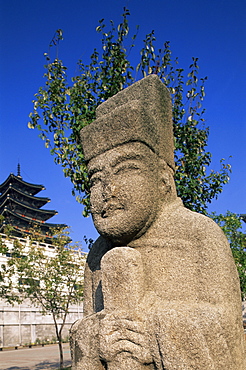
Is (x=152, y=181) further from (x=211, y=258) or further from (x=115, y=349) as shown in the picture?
(x=115, y=349)

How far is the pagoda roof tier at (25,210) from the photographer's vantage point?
38188 mm

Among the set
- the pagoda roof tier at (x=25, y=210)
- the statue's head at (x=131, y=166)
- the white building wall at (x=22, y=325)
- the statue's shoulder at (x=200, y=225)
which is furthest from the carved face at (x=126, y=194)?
the pagoda roof tier at (x=25, y=210)

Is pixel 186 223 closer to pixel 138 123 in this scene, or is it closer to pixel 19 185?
pixel 138 123

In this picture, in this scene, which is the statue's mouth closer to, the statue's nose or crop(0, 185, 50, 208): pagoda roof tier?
the statue's nose

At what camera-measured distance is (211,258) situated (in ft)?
9.56

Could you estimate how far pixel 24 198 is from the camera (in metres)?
40.2

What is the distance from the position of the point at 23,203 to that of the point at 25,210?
78cm

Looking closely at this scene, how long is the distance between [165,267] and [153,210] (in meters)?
0.50

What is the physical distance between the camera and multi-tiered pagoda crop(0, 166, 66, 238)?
124 ft

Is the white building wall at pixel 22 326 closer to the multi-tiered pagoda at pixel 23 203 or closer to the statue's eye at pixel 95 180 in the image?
the multi-tiered pagoda at pixel 23 203

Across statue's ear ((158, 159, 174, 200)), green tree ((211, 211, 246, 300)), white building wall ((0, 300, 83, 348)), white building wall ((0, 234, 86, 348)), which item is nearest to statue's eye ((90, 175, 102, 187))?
statue's ear ((158, 159, 174, 200))

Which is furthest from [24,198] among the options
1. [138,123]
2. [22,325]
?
[138,123]

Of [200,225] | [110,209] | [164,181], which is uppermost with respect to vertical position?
[164,181]

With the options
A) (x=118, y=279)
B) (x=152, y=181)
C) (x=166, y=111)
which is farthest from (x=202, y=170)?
(x=118, y=279)
